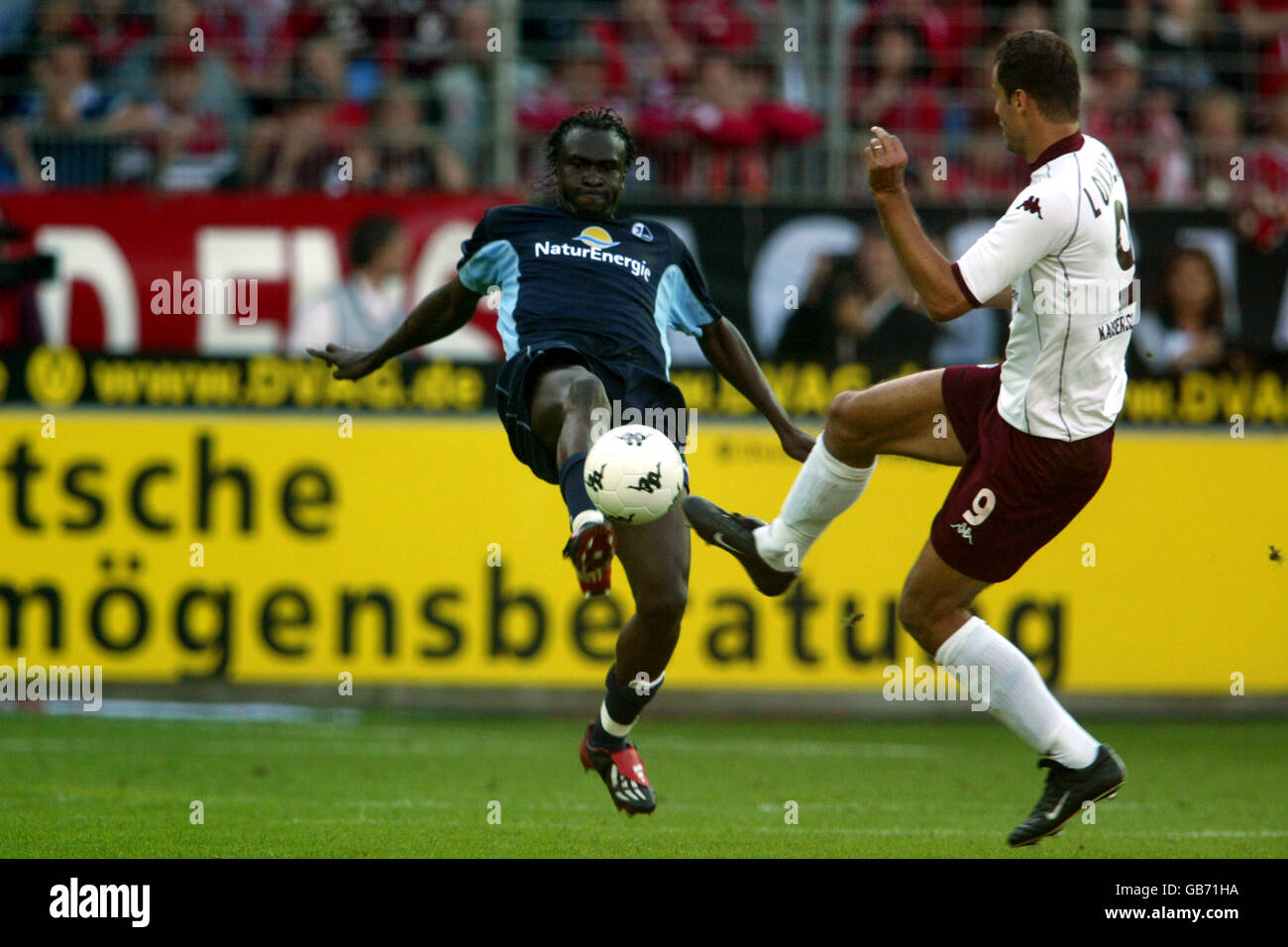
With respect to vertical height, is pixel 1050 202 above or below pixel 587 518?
above

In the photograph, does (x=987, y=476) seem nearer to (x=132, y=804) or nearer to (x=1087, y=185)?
(x=1087, y=185)

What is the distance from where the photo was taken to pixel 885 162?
631cm

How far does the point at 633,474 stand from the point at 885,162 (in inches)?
57.3

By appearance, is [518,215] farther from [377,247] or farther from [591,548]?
[377,247]

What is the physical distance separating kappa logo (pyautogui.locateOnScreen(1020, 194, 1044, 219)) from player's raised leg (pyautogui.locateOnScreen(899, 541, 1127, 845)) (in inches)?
50.5

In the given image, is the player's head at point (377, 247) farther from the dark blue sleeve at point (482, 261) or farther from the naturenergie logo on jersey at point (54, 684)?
the dark blue sleeve at point (482, 261)

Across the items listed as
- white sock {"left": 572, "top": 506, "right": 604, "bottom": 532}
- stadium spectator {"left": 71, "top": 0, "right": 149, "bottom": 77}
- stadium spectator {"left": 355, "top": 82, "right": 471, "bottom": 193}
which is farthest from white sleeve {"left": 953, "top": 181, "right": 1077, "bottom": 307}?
stadium spectator {"left": 71, "top": 0, "right": 149, "bottom": 77}

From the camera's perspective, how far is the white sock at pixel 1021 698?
6883mm

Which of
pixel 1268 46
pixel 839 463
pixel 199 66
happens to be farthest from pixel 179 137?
pixel 1268 46

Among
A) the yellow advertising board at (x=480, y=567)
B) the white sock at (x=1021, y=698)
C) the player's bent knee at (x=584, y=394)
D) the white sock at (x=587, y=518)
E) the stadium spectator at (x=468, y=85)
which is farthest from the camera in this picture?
the stadium spectator at (x=468, y=85)

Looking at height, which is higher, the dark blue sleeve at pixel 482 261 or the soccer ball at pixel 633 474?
the dark blue sleeve at pixel 482 261

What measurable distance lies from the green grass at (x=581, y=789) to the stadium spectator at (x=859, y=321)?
2571mm

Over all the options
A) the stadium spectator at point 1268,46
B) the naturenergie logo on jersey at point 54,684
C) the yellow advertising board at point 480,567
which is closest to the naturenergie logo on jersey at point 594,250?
the yellow advertising board at point 480,567

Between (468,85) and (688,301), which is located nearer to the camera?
(688,301)
